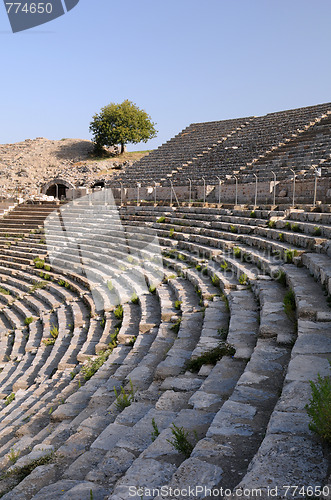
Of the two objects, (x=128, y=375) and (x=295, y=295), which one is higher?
(x=295, y=295)

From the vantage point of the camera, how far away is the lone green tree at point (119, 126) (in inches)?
1746

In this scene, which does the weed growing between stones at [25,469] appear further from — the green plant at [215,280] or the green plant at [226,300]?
the green plant at [215,280]

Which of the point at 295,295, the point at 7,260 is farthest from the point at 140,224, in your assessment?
the point at 295,295

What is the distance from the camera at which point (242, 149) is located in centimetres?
2272

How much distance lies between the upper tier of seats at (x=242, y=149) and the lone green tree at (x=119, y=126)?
14.8 meters

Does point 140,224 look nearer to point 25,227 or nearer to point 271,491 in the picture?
point 25,227

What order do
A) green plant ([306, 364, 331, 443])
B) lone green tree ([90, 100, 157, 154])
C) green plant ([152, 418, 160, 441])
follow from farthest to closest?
lone green tree ([90, 100, 157, 154])
green plant ([152, 418, 160, 441])
green plant ([306, 364, 331, 443])

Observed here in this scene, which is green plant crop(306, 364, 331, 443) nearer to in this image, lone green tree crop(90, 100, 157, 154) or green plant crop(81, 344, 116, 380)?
green plant crop(81, 344, 116, 380)

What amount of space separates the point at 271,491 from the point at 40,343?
8.36 meters

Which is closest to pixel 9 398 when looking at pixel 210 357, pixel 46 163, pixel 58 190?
pixel 210 357

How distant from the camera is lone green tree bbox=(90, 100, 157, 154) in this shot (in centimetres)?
4436

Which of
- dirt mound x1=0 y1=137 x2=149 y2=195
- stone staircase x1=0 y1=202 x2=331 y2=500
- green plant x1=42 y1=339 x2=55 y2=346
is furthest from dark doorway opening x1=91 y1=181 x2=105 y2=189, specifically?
green plant x1=42 y1=339 x2=55 y2=346

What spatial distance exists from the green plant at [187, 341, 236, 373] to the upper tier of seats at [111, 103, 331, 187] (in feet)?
39.0

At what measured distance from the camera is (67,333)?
946cm
